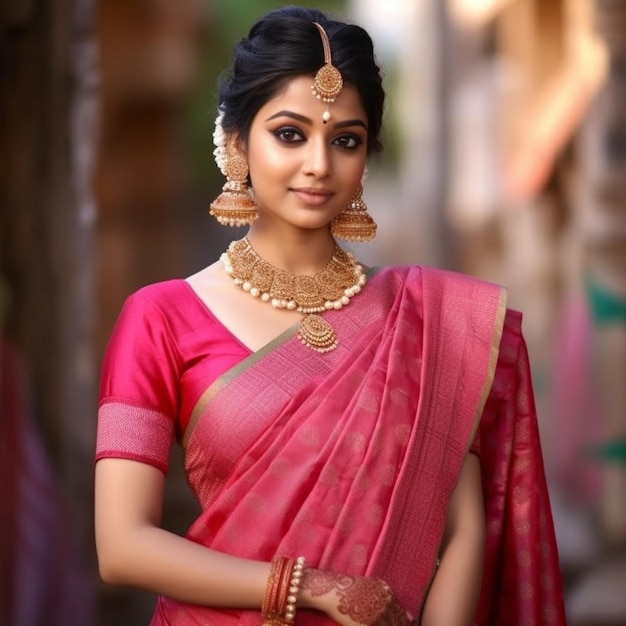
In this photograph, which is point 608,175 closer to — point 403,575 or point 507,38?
point 507,38

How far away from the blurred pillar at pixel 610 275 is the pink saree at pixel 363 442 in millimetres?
5357

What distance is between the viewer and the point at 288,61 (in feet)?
9.61

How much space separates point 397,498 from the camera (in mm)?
2844

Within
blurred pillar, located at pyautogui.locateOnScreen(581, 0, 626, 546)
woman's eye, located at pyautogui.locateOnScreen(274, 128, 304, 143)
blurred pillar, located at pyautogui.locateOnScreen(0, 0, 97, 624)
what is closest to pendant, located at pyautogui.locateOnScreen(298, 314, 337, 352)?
woman's eye, located at pyautogui.locateOnScreen(274, 128, 304, 143)

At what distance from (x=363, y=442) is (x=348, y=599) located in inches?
11.9

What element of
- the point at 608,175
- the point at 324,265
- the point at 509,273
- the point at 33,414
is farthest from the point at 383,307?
the point at 509,273

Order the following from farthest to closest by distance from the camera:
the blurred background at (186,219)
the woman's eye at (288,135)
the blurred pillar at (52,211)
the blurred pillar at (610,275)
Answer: the blurred pillar at (610,275) < the blurred background at (186,219) < the blurred pillar at (52,211) < the woman's eye at (288,135)

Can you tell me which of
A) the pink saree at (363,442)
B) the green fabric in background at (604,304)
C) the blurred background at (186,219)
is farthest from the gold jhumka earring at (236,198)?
the green fabric in background at (604,304)

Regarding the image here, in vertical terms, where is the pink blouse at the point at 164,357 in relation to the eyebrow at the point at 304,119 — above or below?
below

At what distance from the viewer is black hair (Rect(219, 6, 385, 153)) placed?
2.94 m

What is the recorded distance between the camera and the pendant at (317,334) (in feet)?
9.72

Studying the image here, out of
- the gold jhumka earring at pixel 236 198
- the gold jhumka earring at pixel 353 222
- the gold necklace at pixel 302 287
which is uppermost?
the gold jhumka earring at pixel 236 198

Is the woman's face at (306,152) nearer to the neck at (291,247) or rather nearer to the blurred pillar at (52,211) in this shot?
the neck at (291,247)

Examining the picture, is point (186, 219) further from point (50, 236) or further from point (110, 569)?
point (110, 569)
